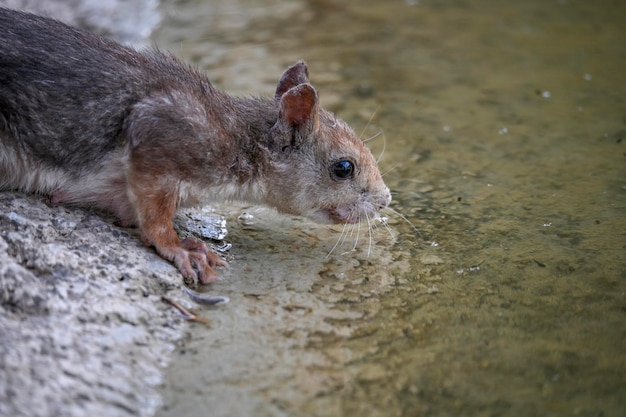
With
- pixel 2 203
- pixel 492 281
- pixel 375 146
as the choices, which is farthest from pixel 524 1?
pixel 2 203

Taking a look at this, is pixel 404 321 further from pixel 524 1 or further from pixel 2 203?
pixel 524 1

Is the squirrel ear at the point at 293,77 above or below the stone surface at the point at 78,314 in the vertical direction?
above

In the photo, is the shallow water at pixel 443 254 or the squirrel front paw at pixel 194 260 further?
the squirrel front paw at pixel 194 260

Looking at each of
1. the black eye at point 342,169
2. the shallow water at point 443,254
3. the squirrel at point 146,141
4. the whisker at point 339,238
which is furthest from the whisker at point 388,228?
the black eye at point 342,169

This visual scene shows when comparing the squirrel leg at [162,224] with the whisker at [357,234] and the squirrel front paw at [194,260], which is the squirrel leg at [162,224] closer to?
the squirrel front paw at [194,260]

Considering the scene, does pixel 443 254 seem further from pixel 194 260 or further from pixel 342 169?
pixel 194 260

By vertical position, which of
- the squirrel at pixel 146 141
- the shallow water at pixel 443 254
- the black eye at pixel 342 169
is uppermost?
the squirrel at pixel 146 141

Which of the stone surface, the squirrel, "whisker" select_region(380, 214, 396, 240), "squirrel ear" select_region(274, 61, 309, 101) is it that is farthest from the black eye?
the stone surface
